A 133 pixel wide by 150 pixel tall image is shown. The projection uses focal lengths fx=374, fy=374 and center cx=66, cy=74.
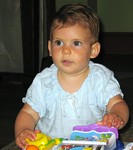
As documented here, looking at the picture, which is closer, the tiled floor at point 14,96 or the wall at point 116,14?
the tiled floor at point 14,96

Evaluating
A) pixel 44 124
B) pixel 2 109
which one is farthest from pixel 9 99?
pixel 44 124

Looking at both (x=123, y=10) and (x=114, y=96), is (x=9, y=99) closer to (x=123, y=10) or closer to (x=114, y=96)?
(x=114, y=96)

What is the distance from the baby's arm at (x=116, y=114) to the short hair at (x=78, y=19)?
0.14 m

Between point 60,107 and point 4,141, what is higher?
point 60,107

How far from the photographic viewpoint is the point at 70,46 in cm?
77

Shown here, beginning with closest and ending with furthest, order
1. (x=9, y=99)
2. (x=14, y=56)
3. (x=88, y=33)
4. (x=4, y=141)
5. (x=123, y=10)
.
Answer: (x=88, y=33), (x=4, y=141), (x=9, y=99), (x=14, y=56), (x=123, y=10)

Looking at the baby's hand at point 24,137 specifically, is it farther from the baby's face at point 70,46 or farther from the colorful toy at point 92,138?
A: the baby's face at point 70,46

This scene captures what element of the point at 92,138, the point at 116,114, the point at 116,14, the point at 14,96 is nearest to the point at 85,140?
the point at 92,138

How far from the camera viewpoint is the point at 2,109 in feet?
5.67

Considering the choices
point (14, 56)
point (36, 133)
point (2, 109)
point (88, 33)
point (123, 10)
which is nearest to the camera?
point (36, 133)

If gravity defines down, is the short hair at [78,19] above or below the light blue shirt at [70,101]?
above

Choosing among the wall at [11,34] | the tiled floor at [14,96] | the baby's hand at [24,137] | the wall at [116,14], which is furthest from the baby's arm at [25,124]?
the wall at [116,14]

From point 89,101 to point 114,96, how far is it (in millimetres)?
58

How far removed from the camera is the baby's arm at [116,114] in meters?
0.68
